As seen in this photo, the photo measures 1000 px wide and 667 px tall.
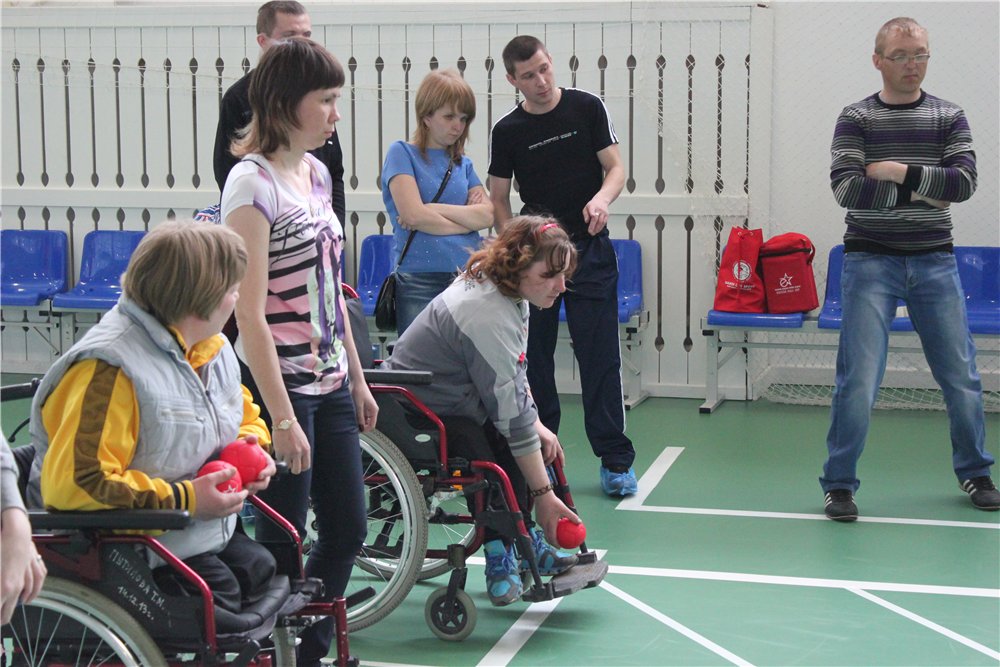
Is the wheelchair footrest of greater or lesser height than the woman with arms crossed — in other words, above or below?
below

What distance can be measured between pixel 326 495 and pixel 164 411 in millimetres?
661

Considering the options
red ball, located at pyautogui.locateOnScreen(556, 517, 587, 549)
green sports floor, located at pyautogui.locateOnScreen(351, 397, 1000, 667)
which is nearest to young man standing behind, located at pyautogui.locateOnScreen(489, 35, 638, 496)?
green sports floor, located at pyautogui.locateOnScreen(351, 397, 1000, 667)

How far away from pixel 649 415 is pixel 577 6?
2.45 metres

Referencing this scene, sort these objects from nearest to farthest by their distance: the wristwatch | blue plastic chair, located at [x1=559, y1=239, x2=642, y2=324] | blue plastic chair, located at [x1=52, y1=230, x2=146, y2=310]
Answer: the wristwatch < blue plastic chair, located at [x1=559, y1=239, x2=642, y2=324] < blue plastic chair, located at [x1=52, y1=230, x2=146, y2=310]

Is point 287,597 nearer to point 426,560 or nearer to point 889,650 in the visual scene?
point 426,560

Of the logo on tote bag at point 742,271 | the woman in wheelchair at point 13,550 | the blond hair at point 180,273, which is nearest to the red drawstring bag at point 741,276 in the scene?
the logo on tote bag at point 742,271

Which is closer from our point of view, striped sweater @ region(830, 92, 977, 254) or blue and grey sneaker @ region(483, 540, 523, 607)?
blue and grey sneaker @ region(483, 540, 523, 607)

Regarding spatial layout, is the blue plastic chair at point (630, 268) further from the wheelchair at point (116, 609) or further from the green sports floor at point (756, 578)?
the wheelchair at point (116, 609)

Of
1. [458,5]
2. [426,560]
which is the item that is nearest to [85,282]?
[458,5]

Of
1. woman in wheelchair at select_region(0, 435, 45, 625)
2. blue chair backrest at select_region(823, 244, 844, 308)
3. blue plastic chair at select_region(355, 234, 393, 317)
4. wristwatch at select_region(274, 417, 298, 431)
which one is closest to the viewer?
woman in wheelchair at select_region(0, 435, 45, 625)

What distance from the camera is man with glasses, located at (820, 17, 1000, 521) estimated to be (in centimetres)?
450

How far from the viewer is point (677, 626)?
11.7 ft

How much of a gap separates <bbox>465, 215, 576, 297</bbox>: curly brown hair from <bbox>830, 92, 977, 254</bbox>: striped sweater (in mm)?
1499

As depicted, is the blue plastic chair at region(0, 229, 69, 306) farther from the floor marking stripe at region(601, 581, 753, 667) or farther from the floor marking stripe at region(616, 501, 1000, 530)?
the floor marking stripe at region(601, 581, 753, 667)
